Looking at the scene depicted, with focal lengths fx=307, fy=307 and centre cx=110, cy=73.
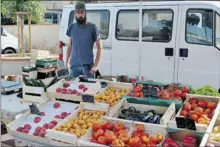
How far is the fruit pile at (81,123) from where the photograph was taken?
2.55m

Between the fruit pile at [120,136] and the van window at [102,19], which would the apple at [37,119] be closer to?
the fruit pile at [120,136]

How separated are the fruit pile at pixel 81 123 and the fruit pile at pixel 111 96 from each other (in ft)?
0.63

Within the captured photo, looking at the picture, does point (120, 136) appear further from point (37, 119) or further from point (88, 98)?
point (37, 119)

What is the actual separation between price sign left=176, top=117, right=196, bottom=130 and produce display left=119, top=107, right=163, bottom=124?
0.25 m

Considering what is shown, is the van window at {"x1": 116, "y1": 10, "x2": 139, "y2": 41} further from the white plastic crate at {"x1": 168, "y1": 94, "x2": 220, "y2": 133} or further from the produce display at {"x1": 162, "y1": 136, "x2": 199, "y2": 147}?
the produce display at {"x1": 162, "y1": 136, "x2": 199, "y2": 147}

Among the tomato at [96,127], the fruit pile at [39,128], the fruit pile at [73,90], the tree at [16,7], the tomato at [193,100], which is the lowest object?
the fruit pile at [39,128]

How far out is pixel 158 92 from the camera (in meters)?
3.02

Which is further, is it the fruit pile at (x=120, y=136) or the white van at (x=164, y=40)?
the white van at (x=164, y=40)

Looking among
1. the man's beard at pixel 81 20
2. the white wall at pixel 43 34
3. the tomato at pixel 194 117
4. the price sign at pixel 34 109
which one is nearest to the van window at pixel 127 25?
the man's beard at pixel 81 20

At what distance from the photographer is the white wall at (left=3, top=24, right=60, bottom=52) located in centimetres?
1450

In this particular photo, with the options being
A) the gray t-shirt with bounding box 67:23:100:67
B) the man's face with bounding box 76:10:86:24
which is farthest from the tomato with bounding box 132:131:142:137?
the man's face with bounding box 76:10:86:24

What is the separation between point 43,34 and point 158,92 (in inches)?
487

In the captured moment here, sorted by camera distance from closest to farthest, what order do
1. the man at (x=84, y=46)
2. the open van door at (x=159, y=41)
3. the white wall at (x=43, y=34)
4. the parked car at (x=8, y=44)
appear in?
the man at (x=84, y=46) < the open van door at (x=159, y=41) < the parked car at (x=8, y=44) < the white wall at (x=43, y=34)

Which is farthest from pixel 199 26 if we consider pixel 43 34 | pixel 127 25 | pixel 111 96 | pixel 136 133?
pixel 43 34
